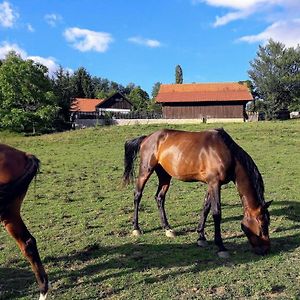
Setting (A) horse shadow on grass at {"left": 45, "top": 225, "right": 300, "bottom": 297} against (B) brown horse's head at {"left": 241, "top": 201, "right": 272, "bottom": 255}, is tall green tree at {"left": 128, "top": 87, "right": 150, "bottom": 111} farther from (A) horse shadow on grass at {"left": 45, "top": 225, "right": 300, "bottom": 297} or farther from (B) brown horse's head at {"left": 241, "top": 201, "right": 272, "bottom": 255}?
(B) brown horse's head at {"left": 241, "top": 201, "right": 272, "bottom": 255}

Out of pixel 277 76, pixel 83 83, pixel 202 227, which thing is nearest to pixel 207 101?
pixel 277 76

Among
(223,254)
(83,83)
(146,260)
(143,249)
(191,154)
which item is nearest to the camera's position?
(146,260)

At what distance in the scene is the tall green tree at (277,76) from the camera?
59931 mm

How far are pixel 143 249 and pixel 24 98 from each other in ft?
123

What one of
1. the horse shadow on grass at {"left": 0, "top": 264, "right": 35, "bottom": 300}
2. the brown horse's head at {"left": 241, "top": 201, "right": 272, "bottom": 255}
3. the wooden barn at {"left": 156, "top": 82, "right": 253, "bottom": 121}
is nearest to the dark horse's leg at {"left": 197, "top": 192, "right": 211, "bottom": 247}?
the brown horse's head at {"left": 241, "top": 201, "right": 272, "bottom": 255}

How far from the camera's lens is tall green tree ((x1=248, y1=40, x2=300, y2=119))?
5993 centimetres

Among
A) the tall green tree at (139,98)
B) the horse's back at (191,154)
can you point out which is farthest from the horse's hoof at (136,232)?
the tall green tree at (139,98)

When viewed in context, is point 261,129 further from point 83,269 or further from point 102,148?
point 83,269

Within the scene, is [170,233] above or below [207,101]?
below

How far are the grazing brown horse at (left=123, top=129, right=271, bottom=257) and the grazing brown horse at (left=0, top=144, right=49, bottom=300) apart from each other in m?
2.77

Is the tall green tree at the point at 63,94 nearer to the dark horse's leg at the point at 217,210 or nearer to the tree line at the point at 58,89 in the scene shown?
the tree line at the point at 58,89

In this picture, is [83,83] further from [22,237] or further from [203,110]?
[22,237]

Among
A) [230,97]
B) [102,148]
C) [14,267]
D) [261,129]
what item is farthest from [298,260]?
[230,97]

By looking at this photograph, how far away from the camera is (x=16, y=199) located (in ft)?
14.6
